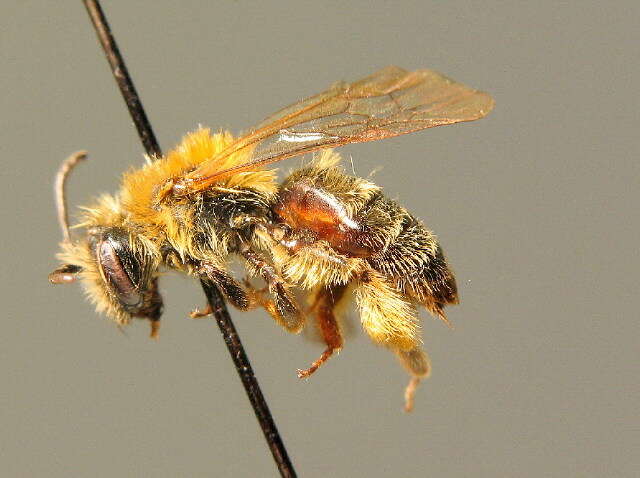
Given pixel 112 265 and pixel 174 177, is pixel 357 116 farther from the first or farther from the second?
pixel 112 265

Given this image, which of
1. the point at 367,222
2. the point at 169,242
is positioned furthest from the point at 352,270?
the point at 169,242

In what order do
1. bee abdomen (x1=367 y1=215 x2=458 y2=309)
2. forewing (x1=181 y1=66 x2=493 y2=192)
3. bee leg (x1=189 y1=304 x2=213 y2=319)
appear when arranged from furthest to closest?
bee leg (x1=189 y1=304 x2=213 y2=319), bee abdomen (x1=367 y1=215 x2=458 y2=309), forewing (x1=181 y1=66 x2=493 y2=192)

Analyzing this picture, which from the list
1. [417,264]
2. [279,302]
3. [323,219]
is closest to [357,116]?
[323,219]

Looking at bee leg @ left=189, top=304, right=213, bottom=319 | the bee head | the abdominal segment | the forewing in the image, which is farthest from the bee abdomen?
the bee head

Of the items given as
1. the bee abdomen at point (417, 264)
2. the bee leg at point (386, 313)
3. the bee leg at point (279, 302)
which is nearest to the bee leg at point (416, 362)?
the bee leg at point (386, 313)

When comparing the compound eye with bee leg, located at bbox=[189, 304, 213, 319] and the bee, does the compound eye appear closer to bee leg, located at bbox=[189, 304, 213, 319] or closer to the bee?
the bee

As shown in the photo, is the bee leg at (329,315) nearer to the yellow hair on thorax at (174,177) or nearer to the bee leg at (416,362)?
the bee leg at (416,362)

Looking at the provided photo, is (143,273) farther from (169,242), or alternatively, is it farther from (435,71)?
(435,71)
